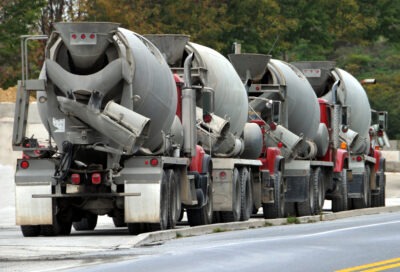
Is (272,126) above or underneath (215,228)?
above

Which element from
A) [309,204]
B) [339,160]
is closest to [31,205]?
[309,204]

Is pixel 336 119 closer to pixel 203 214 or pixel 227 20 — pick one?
pixel 203 214

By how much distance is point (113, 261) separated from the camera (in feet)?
59.5

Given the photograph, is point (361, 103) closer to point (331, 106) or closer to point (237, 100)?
point (331, 106)

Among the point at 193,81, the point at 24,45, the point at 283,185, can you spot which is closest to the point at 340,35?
the point at 283,185

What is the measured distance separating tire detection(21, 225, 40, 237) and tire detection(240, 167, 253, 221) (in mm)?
5696

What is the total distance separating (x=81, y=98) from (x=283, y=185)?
9.84 m

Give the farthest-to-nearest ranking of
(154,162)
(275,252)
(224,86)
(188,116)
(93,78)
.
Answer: (224,86) < (188,116) < (154,162) < (93,78) < (275,252)

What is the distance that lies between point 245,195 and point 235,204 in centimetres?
71

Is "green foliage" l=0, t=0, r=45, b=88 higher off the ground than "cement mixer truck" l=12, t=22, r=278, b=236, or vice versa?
"green foliage" l=0, t=0, r=45, b=88

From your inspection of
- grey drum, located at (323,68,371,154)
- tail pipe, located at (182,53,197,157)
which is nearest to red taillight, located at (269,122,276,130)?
grey drum, located at (323,68,371,154)

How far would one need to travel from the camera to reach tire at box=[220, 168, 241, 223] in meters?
29.1

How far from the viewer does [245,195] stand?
30.0 metres

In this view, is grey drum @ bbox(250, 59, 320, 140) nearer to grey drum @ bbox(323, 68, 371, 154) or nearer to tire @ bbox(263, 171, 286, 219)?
tire @ bbox(263, 171, 286, 219)
